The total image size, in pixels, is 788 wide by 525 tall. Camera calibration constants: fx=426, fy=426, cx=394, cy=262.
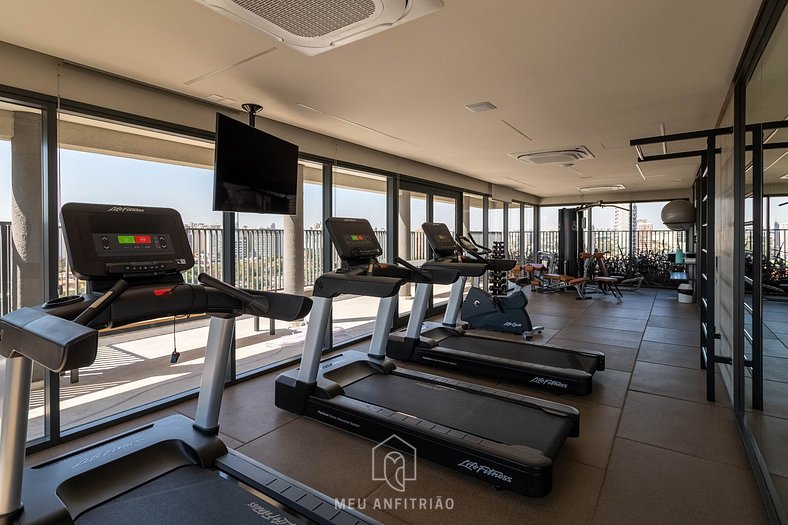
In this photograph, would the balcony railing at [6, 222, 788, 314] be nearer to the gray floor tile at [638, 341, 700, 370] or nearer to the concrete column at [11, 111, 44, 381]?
the concrete column at [11, 111, 44, 381]

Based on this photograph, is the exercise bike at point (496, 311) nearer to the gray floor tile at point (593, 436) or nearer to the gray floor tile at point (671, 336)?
the gray floor tile at point (671, 336)

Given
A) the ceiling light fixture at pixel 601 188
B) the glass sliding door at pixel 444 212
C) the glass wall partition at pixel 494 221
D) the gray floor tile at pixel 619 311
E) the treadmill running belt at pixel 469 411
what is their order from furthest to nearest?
the ceiling light fixture at pixel 601 188, the glass wall partition at pixel 494 221, the glass sliding door at pixel 444 212, the gray floor tile at pixel 619 311, the treadmill running belt at pixel 469 411

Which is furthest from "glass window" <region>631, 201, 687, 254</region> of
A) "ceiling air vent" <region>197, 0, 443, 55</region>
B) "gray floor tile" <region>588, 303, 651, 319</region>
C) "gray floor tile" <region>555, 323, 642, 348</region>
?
"ceiling air vent" <region>197, 0, 443, 55</region>

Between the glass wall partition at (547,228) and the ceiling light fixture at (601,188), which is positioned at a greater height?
the ceiling light fixture at (601,188)

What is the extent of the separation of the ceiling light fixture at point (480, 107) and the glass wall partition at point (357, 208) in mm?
1938

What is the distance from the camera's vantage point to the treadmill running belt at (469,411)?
2535mm

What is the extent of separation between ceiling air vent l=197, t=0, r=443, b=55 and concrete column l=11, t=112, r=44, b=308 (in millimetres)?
1768

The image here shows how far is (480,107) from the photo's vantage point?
3789 millimetres

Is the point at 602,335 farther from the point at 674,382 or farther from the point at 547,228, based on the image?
the point at 547,228

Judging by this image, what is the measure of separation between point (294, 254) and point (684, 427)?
4.51 meters

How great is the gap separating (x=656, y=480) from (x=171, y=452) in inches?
104

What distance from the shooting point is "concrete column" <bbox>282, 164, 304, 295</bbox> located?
5.60 metres

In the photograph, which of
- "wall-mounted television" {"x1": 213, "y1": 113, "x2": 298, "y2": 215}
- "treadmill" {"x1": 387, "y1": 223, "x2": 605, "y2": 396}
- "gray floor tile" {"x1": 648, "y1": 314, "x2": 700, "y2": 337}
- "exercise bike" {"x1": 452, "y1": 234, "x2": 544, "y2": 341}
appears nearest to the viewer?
"wall-mounted television" {"x1": 213, "y1": 113, "x2": 298, "y2": 215}

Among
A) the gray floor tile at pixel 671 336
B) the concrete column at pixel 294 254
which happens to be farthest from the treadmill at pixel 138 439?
the gray floor tile at pixel 671 336
